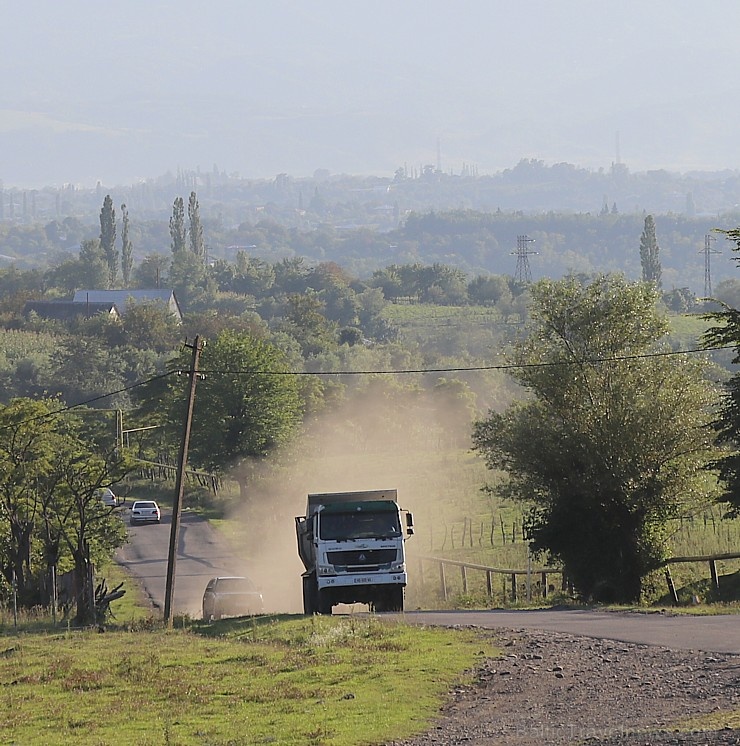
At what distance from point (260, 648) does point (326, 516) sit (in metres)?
7.97

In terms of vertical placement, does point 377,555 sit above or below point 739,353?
below

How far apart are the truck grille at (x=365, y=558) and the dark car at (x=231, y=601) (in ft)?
21.6

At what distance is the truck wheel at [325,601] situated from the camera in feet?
102

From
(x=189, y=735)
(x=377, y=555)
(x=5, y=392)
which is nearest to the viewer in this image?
(x=189, y=735)

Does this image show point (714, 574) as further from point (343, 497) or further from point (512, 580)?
point (343, 497)

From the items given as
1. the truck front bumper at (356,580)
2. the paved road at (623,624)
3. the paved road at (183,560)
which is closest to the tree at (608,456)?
the paved road at (623,624)

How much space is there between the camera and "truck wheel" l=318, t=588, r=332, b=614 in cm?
3114

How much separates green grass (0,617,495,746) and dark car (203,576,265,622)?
10145mm

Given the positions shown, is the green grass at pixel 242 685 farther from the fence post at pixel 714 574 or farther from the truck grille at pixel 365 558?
the fence post at pixel 714 574

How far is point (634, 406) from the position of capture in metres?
37.1

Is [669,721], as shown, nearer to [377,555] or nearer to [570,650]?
[570,650]

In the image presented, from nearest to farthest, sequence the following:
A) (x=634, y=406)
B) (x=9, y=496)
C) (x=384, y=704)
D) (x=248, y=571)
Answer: (x=384, y=704), (x=634, y=406), (x=9, y=496), (x=248, y=571)

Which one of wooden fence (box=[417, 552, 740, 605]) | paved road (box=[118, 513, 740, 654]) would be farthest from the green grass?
wooden fence (box=[417, 552, 740, 605])

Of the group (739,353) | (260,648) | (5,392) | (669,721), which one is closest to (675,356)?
(739,353)
